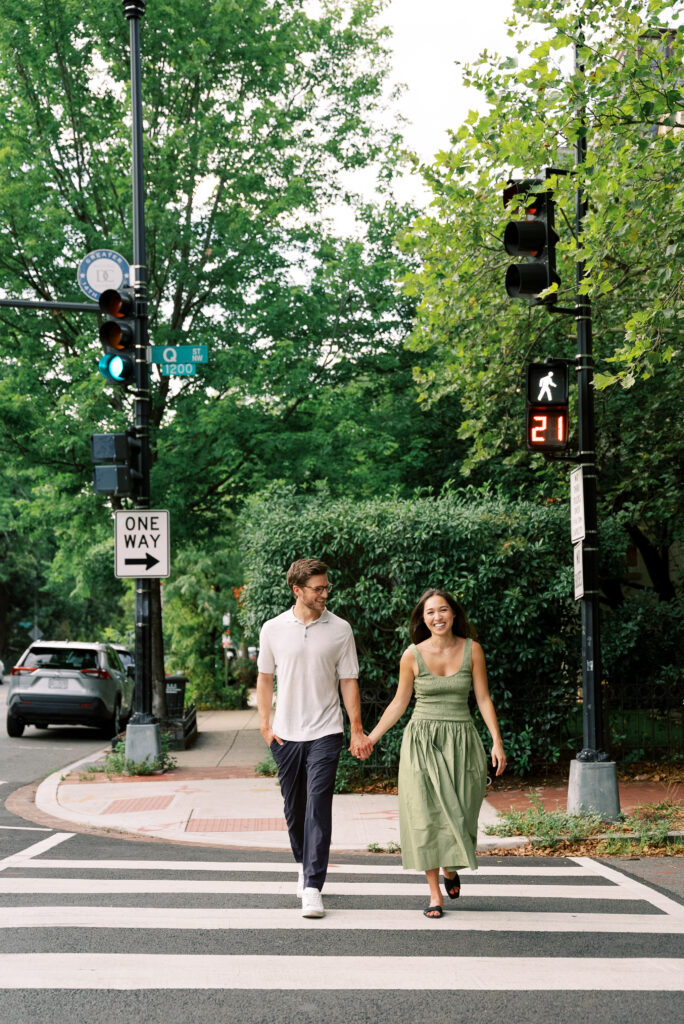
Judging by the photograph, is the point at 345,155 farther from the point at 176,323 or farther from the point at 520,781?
the point at 520,781

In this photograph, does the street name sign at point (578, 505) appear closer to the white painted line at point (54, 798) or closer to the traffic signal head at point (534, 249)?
the traffic signal head at point (534, 249)

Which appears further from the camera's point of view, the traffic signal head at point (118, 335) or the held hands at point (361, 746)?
the traffic signal head at point (118, 335)

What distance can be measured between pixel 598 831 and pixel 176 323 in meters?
11.3

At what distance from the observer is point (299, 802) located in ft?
20.6

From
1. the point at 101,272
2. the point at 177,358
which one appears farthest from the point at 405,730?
the point at 101,272

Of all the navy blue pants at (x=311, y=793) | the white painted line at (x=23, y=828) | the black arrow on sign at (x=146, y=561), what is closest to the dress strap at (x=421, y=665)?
the navy blue pants at (x=311, y=793)

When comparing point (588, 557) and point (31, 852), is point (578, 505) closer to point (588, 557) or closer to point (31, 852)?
point (588, 557)

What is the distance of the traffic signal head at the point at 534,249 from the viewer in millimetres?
9203

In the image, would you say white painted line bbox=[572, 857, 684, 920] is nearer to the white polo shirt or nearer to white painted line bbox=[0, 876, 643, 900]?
white painted line bbox=[0, 876, 643, 900]

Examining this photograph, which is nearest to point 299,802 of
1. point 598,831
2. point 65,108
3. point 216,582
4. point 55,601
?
point 598,831

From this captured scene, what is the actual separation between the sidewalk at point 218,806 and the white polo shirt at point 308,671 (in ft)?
9.02

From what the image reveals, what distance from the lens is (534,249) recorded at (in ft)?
30.6

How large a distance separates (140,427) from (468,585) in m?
4.48

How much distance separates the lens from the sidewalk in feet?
29.5
